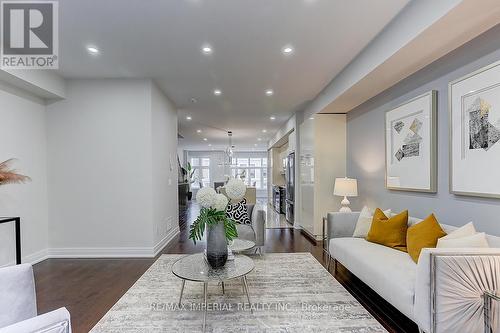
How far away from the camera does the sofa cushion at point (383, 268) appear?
2109 mm

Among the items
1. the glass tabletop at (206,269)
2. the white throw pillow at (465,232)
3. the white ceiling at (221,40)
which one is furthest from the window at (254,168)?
the white throw pillow at (465,232)

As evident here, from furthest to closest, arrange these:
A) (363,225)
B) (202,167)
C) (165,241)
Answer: (202,167) < (165,241) < (363,225)

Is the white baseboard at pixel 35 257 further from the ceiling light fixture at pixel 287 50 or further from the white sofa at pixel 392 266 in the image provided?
the ceiling light fixture at pixel 287 50

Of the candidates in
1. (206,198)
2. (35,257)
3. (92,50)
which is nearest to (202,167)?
(35,257)

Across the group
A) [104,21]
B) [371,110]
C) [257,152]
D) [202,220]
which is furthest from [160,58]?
[257,152]

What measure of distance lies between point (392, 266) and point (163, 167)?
4.00 meters

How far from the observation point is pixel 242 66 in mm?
3846

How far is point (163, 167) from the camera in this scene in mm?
5125

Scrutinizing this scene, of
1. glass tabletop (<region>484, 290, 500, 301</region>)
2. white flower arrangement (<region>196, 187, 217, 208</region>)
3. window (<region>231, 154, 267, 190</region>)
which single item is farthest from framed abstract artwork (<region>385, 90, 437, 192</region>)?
window (<region>231, 154, 267, 190</region>)

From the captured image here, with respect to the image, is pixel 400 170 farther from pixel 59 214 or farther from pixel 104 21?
pixel 59 214

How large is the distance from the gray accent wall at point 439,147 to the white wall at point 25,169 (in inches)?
201

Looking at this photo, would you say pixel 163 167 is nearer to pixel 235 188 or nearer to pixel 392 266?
pixel 235 188

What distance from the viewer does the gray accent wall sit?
237cm

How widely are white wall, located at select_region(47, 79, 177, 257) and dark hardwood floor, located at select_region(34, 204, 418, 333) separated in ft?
1.23
